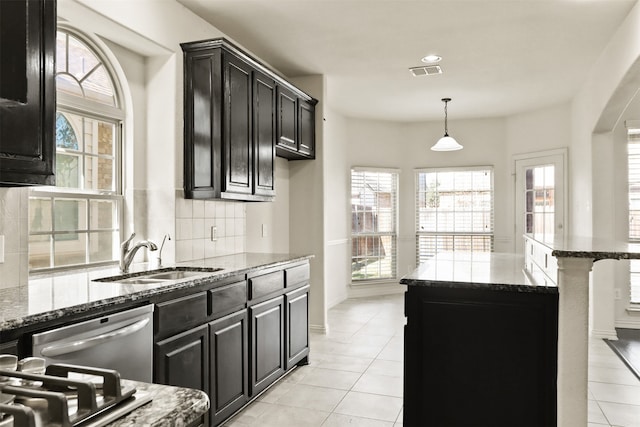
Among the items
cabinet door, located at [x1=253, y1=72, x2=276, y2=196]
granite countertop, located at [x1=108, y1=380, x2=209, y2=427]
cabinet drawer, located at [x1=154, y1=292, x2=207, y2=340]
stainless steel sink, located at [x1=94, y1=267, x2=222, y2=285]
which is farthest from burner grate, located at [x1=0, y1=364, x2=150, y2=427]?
cabinet door, located at [x1=253, y1=72, x2=276, y2=196]

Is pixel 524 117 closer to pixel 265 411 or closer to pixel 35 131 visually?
pixel 265 411

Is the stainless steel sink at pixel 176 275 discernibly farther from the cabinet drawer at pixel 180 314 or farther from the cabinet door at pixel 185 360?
the cabinet door at pixel 185 360

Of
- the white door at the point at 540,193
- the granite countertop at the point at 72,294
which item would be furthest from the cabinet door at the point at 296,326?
the white door at the point at 540,193

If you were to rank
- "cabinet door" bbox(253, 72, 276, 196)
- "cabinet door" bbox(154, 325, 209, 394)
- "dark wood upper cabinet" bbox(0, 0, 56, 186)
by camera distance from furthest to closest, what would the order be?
"cabinet door" bbox(253, 72, 276, 196)
"cabinet door" bbox(154, 325, 209, 394)
"dark wood upper cabinet" bbox(0, 0, 56, 186)

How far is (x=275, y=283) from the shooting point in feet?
11.0

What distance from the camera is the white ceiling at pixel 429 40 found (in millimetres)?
3381

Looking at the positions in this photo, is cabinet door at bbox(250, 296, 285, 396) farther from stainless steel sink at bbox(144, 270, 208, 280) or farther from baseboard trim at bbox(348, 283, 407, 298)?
baseboard trim at bbox(348, 283, 407, 298)

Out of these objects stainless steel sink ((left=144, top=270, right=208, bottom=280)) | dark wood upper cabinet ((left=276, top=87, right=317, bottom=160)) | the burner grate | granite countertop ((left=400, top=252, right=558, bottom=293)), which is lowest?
stainless steel sink ((left=144, top=270, right=208, bottom=280))

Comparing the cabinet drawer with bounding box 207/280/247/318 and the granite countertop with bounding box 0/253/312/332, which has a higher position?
the granite countertop with bounding box 0/253/312/332

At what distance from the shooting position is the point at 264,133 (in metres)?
3.87

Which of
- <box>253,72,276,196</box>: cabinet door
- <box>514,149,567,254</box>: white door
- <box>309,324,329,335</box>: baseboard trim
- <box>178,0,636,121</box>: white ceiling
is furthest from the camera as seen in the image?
<box>514,149,567,254</box>: white door

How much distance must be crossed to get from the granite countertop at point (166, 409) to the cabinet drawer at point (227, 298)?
68.4 inches

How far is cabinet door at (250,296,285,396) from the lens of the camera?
120 inches

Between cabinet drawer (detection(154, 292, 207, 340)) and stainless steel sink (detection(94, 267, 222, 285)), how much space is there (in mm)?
193
